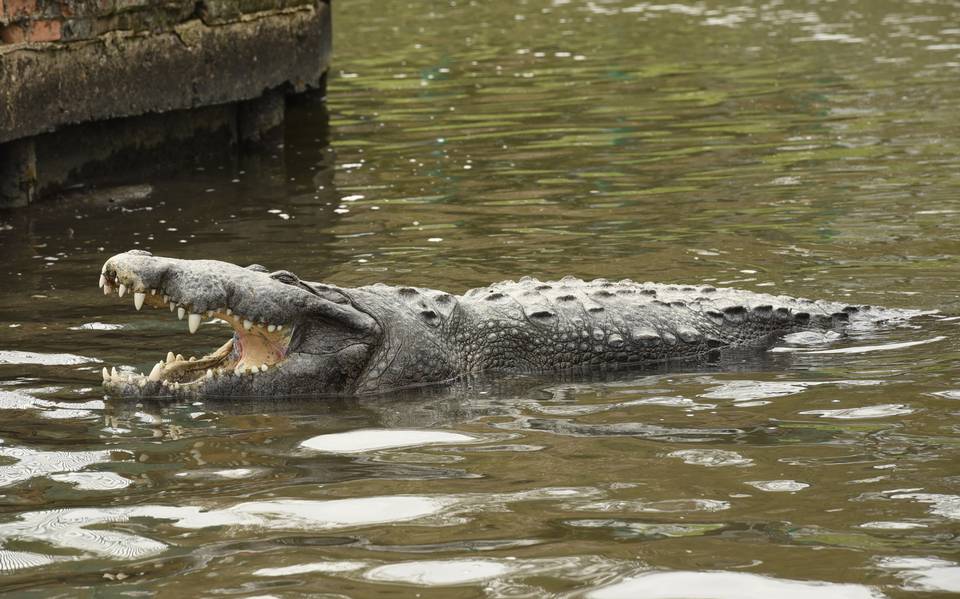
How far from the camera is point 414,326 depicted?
666 centimetres

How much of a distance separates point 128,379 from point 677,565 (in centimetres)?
313

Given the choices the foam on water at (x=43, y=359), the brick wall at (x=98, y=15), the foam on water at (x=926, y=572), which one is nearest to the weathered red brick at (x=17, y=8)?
the brick wall at (x=98, y=15)

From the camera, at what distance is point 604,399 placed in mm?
6074

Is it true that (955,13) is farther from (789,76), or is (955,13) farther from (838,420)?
(838,420)

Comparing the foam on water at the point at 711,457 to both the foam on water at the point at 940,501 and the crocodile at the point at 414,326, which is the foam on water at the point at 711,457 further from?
the crocodile at the point at 414,326

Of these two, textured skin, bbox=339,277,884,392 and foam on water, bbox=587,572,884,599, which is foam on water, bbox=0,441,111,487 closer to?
textured skin, bbox=339,277,884,392

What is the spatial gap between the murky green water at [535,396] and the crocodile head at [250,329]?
162 millimetres

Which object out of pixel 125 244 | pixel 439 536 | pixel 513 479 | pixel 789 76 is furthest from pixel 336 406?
pixel 789 76

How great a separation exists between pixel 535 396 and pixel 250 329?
1317 mm

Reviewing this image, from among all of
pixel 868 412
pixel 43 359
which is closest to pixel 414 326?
pixel 43 359

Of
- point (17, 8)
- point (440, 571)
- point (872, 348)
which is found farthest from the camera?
point (17, 8)

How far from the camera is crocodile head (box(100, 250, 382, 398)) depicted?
6.15m

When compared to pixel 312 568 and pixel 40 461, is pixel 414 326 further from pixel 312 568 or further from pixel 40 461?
pixel 312 568

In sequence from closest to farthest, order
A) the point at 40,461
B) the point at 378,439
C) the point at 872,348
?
the point at 40,461 → the point at 378,439 → the point at 872,348
